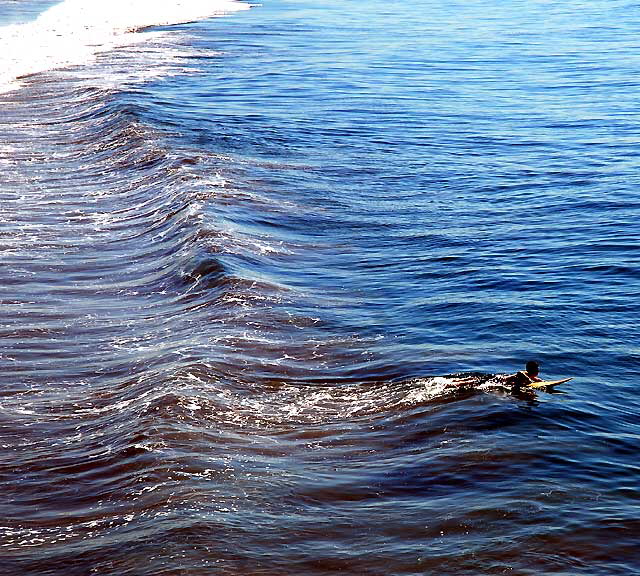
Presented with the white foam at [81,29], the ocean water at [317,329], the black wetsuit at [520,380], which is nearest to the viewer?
the ocean water at [317,329]

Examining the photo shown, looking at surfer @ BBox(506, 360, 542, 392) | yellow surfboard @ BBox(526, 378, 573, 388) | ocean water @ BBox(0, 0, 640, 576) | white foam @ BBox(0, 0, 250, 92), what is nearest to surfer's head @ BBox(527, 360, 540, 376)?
surfer @ BBox(506, 360, 542, 392)

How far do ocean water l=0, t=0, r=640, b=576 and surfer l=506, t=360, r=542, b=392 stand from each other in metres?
0.26

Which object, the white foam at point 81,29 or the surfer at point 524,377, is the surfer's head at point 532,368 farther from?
the white foam at point 81,29

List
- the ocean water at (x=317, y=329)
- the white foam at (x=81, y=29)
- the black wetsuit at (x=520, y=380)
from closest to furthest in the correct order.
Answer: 1. the ocean water at (x=317, y=329)
2. the black wetsuit at (x=520, y=380)
3. the white foam at (x=81, y=29)

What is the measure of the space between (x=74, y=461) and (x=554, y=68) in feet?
110

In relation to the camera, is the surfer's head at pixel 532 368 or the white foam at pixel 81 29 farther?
the white foam at pixel 81 29

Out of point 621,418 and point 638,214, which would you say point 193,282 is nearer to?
point 621,418

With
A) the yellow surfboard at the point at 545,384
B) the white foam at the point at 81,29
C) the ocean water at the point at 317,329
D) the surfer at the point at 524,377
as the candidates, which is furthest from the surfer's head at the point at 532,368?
the white foam at the point at 81,29

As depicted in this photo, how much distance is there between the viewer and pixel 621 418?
1382cm

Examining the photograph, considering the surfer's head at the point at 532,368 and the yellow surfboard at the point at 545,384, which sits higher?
the surfer's head at the point at 532,368

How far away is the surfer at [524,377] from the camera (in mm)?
14242

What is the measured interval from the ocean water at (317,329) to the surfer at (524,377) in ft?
0.86

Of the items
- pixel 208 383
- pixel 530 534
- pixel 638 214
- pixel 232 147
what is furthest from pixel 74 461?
pixel 232 147

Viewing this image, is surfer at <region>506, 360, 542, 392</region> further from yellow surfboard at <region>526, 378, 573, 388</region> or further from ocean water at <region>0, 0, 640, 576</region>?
ocean water at <region>0, 0, 640, 576</region>
